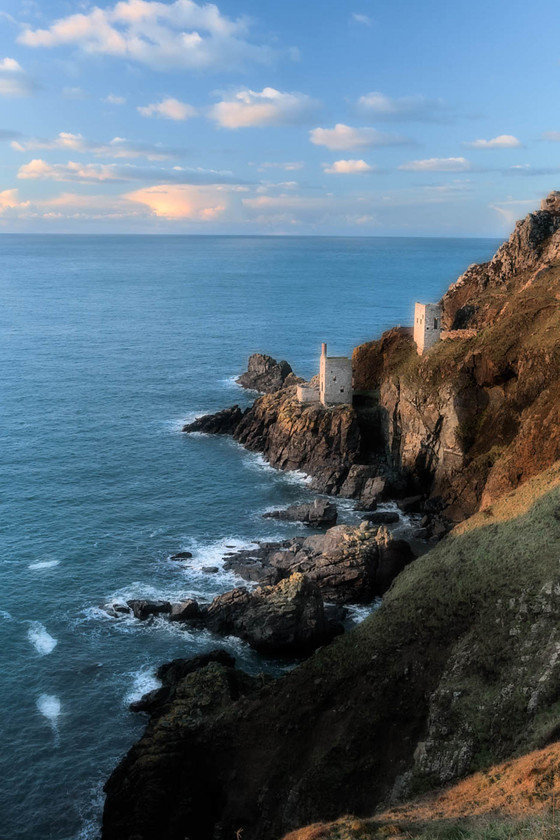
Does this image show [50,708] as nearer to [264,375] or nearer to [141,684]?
[141,684]

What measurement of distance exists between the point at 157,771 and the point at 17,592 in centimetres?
2499

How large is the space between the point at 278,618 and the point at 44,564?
23193mm

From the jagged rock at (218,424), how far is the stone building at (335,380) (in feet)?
49.9

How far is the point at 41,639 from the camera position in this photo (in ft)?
168

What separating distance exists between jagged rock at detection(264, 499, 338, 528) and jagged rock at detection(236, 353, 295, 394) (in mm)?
43980

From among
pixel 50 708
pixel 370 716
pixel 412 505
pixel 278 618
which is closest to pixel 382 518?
pixel 412 505

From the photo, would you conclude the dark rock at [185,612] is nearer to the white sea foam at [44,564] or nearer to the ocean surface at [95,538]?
the ocean surface at [95,538]

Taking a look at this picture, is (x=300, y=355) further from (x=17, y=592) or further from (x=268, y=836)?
(x=268, y=836)

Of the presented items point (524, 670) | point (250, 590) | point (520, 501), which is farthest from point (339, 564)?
point (524, 670)

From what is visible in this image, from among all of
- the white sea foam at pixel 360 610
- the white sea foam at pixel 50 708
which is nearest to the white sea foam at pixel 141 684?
the white sea foam at pixel 50 708

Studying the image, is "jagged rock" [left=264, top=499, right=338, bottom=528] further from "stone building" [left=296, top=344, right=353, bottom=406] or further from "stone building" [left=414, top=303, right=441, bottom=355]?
"stone building" [left=414, top=303, right=441, bottom=355]

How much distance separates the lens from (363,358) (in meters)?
93.7

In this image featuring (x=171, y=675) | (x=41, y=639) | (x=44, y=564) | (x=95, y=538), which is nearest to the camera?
(x=171, y=675)

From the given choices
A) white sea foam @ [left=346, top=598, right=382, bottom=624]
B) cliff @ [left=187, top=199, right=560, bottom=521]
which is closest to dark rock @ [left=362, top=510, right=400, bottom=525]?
cliff @ [left=187, top=199, right=560, bottom=521]
